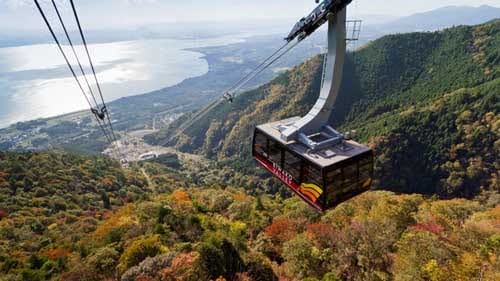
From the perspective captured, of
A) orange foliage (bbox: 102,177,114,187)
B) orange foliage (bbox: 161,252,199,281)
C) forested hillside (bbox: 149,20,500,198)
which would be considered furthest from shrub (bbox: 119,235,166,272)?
forested hillside (bbox: 149,20,500,198)

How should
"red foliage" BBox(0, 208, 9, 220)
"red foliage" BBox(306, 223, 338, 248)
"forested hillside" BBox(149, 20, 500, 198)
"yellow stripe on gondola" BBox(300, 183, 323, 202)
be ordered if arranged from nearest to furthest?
1. "yellow stripe on gondola" BBox(300, 183, 323, 202)
2. "red foliage" BBox(306, 223, 338, 248)
3. "red foliage" BBox(0, 208, 9, 220)
4. "forested hillside" BBox(149, 20, 500, 198)

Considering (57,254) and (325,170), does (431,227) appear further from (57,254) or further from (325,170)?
(57,254)

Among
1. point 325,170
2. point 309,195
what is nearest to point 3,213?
point 309,195

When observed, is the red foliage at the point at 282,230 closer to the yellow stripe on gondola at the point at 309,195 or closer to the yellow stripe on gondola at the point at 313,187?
the yellow stripe on gondola at the point at 309,195

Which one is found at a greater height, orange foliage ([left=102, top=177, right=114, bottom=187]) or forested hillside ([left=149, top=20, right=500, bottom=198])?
forested hillside ([left=149, top=20, right=500, bottom=198])

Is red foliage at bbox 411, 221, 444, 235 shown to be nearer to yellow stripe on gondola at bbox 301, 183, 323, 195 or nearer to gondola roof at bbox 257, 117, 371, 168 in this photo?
gondola roof at bbox 257, 117, 371, 168

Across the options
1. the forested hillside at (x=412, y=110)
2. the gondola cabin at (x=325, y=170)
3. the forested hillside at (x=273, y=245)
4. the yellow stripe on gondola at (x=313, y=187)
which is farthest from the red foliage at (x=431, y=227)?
the forested hillside at (x=412, y=110)
